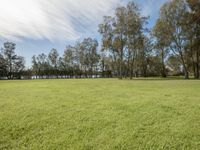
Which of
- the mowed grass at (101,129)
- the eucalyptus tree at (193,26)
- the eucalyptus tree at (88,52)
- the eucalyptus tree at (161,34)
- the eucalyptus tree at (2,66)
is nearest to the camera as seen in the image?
the mowed grass at (101,129)

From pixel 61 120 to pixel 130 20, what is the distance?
32213 millimetres

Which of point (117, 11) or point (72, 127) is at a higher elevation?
point (117, 11)

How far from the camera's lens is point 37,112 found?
6.09m

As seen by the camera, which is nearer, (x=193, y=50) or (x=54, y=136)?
(x=54, y=136)

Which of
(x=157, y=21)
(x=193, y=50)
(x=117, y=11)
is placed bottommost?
(x=193, y=50)

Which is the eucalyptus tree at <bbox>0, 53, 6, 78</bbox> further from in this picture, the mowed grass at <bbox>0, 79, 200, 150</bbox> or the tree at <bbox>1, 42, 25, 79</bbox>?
the mowed grass at <bbox>0, 79, 200, 150</bbox>

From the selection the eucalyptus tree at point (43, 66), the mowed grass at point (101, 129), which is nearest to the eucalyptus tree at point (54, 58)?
the eucalyptus tree at point (43, 66)

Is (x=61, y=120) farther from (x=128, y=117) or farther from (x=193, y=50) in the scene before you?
(x=193, y=50)

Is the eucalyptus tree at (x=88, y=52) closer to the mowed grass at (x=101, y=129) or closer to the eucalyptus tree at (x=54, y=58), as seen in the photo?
the eucalyptus tree at (x=54, y=58)

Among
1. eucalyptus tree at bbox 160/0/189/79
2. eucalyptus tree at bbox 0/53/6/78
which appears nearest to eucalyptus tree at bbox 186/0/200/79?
eucalyptus tree at bbox 160/0/189/79

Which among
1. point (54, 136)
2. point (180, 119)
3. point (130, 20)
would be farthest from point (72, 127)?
point (130, 20)

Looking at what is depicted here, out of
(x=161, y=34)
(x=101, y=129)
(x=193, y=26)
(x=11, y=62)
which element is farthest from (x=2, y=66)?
(x=101, y=129)

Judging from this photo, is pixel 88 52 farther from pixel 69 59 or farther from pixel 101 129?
pixel 101 129

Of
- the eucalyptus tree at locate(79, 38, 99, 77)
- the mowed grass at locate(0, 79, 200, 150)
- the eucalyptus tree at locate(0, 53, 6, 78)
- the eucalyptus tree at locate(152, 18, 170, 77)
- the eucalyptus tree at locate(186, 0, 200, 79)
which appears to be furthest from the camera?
the eucalyptus tree at locate(79, 38, 99, 77)
